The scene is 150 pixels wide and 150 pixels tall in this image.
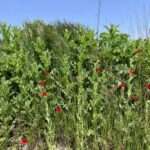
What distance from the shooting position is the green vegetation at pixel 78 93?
4656 mm

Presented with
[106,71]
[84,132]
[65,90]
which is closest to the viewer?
[84,132]

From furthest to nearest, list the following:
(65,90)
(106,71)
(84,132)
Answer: (106,71) → (65,90) → (84,132)

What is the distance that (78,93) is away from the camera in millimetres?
5051

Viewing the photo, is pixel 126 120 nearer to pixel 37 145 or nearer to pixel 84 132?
pixel 84 132

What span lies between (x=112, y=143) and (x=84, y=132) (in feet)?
1.19

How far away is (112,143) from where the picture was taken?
4676mm

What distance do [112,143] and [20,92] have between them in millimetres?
1582

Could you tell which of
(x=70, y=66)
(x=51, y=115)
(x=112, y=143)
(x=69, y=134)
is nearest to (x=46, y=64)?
(x=70, y=66)

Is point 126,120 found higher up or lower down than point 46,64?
lower down

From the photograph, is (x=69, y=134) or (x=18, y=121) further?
(x=18, y=121)

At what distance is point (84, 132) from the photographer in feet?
15.3

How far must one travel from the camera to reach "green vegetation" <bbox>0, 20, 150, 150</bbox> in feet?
15.3

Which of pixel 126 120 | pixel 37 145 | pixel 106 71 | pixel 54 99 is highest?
pixel 106 71

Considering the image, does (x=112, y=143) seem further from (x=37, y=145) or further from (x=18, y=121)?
(x=18, y=121)
